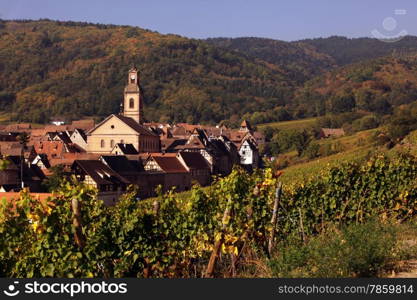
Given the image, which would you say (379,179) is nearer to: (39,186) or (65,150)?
(39,186)

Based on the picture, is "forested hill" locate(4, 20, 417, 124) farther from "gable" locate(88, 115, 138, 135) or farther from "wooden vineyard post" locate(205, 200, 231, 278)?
"wooden vineyard post" locate(205, 200, 231, 278)

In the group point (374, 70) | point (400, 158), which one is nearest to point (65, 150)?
point (400, 158)

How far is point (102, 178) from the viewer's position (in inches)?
2147

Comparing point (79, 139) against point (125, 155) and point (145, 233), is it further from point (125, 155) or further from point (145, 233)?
point (145, 233)

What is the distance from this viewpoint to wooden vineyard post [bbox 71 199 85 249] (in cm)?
935

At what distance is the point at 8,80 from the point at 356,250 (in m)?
181

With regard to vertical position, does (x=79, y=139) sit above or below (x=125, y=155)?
above

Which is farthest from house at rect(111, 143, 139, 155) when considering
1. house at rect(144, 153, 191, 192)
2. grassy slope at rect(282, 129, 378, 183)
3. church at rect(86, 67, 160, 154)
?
grassy slope at rect(282, 129, 378, 183)

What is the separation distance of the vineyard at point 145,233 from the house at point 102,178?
132 ft

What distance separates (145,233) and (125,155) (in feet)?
204

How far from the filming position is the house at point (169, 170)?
65.9 metres

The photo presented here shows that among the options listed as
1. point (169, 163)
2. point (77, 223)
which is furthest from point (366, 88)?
point (77, 223)

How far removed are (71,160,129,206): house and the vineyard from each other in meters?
40.4

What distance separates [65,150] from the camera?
78.2 m
